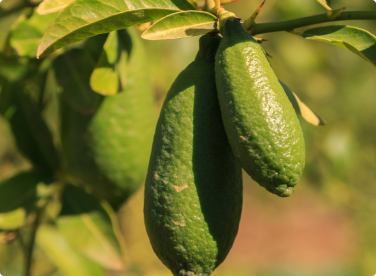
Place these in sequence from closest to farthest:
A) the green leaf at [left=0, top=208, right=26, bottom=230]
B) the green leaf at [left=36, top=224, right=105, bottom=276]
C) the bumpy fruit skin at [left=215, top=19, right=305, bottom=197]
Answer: the bumpy fruit skin at [left=215, top=19, right=305, bottom=197] < the green leaf at [left=0, top=208, right=26, bottom=230] < the green leaf at [left=36, top=224, right=105, bottom=276]

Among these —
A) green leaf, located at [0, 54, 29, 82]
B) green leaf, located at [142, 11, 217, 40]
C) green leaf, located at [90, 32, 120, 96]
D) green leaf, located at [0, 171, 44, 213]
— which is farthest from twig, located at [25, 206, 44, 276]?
green leaf, located at [142, 11, 217, 40]

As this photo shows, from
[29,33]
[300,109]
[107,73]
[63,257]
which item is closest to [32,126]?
[29,33]

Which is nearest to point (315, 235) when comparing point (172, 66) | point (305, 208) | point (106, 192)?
point (305, 208)

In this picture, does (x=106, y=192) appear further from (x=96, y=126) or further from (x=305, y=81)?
(x=305, y=81)

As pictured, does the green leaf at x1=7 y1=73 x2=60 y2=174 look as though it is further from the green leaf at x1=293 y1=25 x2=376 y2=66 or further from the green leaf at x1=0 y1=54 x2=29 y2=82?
the green leaf at x1=293 y1=25 x2=376 y2=66

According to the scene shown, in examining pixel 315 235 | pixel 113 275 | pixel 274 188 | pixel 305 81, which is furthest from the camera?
pixel 315 235
